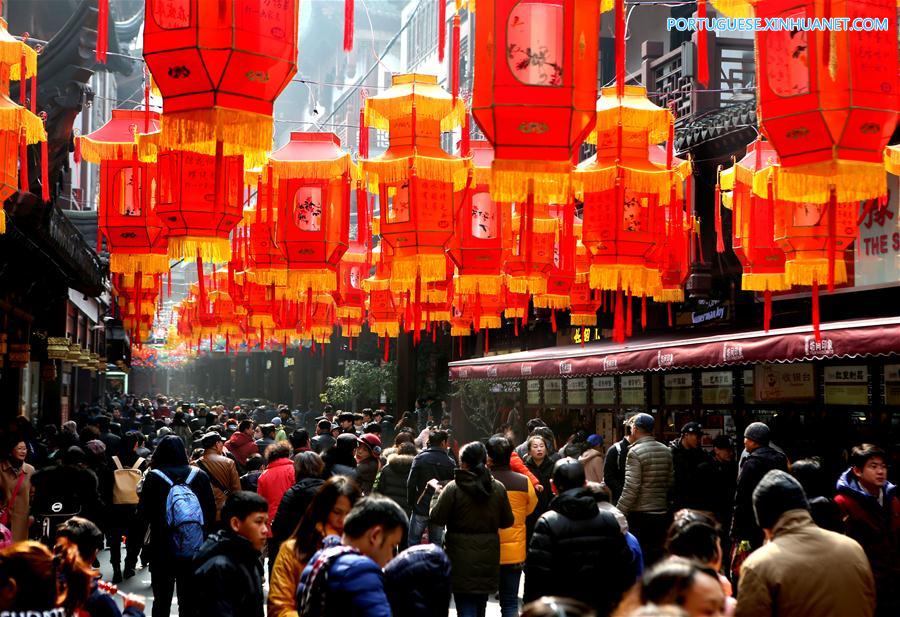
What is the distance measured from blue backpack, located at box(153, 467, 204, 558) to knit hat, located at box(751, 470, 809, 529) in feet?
13.1

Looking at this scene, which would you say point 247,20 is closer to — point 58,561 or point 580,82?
point 580,82

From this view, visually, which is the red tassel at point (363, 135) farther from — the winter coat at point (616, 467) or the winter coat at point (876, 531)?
the winter coat at point (876, 531)

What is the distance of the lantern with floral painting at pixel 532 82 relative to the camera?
6324mm

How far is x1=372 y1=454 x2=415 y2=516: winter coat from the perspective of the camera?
33.4 ft

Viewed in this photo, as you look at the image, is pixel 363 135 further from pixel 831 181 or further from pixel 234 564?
pixel 234 564

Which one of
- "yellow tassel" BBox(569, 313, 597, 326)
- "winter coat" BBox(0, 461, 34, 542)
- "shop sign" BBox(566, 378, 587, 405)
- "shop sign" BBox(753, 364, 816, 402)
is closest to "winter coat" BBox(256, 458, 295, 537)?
"winter coat" BBox(0, 461, 34, 542)

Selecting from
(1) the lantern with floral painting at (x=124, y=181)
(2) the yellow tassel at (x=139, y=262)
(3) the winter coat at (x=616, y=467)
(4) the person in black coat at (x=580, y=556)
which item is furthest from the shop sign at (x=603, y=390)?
(4) the person in black coat at (x=580, y=556)

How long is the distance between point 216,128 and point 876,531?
4840 millimetres

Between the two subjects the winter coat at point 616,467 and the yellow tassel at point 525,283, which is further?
the yellow tassel at point 525,283

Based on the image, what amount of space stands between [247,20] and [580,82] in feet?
6.68

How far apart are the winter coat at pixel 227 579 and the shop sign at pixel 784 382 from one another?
1006cm

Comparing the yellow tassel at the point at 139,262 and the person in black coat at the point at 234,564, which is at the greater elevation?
the yellow tassel at the point at 139,262

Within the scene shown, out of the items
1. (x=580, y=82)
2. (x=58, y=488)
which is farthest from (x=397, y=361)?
(x=580, y=82)

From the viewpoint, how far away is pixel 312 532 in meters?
5.20
